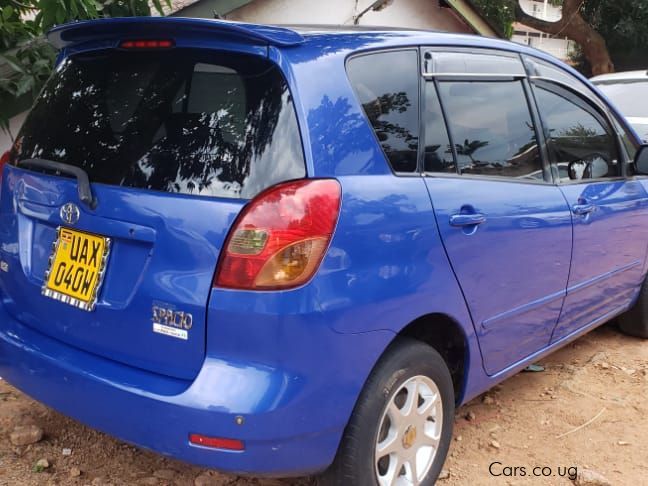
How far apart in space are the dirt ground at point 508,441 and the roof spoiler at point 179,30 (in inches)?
67.5

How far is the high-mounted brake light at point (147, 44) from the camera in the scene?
7.41 ft

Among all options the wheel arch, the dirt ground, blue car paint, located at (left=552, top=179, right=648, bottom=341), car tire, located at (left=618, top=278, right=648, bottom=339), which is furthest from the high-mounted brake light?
car tire, located at (left=618, top=278, right=648, bottom=339)

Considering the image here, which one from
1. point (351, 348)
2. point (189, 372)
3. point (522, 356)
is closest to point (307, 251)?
point (351, 348)

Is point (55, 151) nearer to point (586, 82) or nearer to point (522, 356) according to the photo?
point (522, 356)

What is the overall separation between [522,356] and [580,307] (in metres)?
0.62

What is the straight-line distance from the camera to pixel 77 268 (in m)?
2.25

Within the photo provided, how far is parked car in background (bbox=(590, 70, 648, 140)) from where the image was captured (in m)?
7.13

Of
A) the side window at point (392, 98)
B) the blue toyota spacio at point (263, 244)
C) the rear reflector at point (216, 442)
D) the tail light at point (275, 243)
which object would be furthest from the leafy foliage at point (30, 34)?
the rear reflector at point (216, 442)

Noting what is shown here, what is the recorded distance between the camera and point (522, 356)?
312 cm

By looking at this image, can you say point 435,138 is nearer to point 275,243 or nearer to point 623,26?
point 275,243

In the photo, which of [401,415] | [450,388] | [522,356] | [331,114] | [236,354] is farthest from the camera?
[522,356]

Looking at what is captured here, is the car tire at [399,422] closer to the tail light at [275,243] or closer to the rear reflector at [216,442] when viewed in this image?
the rear reflector at [216,442]

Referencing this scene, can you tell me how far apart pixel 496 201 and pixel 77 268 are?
5.38ft

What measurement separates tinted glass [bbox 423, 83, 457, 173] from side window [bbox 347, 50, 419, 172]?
0.07m
